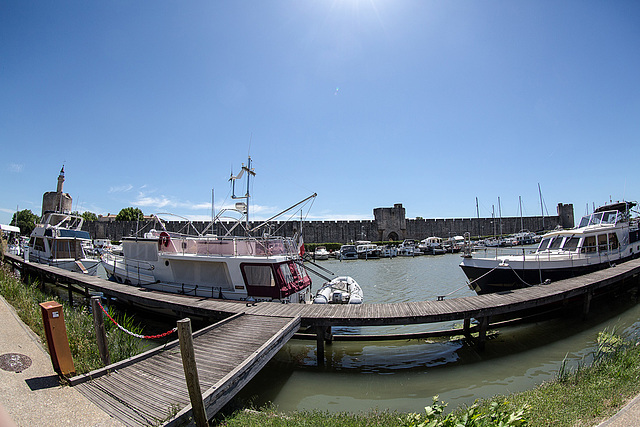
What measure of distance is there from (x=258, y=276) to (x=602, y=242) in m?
15.2

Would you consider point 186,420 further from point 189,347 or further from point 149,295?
point 149,295

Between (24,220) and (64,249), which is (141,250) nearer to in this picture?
(64,249)

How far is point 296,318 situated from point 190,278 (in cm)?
522

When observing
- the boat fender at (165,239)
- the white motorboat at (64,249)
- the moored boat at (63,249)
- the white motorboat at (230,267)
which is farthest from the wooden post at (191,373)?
the white motorboat at (64,249)

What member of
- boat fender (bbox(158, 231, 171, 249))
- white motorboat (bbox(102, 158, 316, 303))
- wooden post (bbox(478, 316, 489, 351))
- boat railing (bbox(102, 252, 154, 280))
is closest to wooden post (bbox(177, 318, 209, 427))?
white motorboat (bbox(102, 158, 316, 303))

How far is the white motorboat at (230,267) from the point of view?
1043 cm

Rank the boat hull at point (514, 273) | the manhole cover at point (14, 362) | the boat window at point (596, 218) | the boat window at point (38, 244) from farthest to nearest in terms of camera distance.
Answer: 1. the boat window at point (38, 244)
2. the boat window at point (596, 218)
3. the boat hull at point (514, 273)
4. the manhole cover at point (14, 362)

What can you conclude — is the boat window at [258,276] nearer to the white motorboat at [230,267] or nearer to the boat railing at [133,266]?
the white motorboat at [230,267]

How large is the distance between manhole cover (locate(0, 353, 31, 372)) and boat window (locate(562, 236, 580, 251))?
1787 cm

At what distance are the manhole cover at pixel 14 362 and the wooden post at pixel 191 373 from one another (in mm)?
3718

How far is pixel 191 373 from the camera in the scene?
4438 mm

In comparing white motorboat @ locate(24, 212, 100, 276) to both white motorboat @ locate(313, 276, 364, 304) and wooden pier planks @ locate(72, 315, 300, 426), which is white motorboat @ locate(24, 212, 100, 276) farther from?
wooden pier planks @ locate(72, 315, 300, 426)

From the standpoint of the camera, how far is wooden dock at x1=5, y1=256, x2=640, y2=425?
16.1 feet

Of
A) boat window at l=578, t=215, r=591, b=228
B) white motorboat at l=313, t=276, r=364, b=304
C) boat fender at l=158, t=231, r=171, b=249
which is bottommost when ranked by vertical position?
white motorboat at l=313, t=276, r=364, b=304
